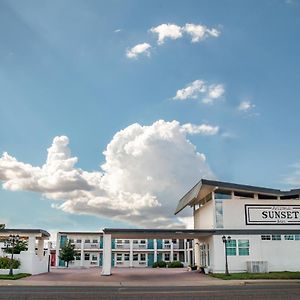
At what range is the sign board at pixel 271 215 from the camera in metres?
41.1

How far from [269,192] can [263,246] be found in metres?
5.05

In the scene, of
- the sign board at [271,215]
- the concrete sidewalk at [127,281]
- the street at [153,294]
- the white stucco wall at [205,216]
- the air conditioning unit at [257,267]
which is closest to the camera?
the street at [153,294]

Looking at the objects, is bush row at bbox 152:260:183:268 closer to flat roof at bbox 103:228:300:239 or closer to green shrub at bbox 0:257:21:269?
flat roof at bbox 103:228:300:239

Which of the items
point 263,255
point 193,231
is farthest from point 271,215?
point 193,231

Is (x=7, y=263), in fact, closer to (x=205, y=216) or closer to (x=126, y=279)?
(x=126, y=279)

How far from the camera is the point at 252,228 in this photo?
40.8 meters

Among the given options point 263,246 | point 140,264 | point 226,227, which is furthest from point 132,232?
point 140,264

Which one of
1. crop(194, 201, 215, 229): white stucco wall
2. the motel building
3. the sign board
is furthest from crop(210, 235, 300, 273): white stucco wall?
crop(194, 201, 215, 229): white stucco wall

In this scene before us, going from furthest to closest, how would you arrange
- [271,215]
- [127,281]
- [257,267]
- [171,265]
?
[171,265]
[271,215]
[257,267]
[127,281]

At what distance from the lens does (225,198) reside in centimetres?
4206

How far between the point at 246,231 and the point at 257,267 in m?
3.22

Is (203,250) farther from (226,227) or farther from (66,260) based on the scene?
(66,260)

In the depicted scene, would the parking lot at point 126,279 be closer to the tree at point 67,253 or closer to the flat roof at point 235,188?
the flat roof at point 235,188

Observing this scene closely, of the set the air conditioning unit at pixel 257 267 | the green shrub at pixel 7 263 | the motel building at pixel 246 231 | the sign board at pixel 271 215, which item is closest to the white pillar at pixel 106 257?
the motel building at pixel 246 231
